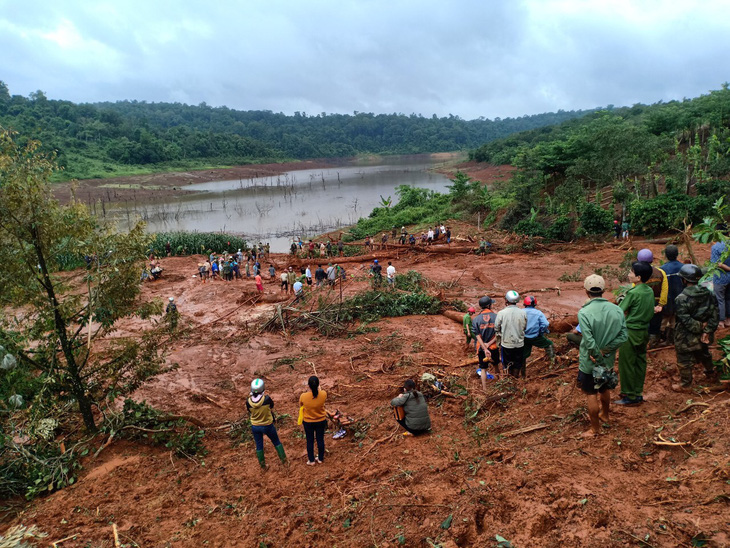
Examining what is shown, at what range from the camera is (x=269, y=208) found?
148 feet

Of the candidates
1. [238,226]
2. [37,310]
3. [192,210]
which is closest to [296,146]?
[192,210]

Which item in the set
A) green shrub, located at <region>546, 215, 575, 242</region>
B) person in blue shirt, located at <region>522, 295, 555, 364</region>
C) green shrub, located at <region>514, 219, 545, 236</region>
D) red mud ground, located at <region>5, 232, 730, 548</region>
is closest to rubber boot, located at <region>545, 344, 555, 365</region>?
red mud ground, located at <region>5, 232, 730, 548</region>

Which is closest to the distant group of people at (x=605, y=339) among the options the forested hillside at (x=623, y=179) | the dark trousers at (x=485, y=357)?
the dark trousers at (x=485, y=357)

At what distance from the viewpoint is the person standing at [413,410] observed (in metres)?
5.48

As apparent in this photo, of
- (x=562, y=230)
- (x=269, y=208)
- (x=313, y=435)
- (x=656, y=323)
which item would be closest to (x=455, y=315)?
(x=656, y=323)

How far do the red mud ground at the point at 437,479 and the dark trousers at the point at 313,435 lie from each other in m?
0.18

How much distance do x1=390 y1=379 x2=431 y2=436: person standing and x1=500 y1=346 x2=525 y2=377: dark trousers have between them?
1.47 meters

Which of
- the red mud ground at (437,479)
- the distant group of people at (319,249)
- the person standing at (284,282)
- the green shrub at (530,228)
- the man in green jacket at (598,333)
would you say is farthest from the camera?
the distant group of people at (319,249)

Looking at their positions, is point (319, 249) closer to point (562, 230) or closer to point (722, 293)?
point (562, 230)

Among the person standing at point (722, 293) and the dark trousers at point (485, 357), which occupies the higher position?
the person standing at point (722, 293)

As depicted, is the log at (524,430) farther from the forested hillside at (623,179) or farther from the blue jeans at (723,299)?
the forested hillside at (623,179)

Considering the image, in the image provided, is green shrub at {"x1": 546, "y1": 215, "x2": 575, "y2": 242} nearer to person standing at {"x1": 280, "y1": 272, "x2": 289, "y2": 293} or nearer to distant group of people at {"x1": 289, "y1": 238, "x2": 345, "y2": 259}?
distant group of people at {"x1": 289, "y1": 238, "x2": 345, "y2": 259}

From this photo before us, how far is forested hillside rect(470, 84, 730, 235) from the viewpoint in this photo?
65.4ft

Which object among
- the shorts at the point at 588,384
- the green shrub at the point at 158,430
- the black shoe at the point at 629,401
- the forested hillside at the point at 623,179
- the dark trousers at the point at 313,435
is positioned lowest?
the green shrub at the point at 158,430
